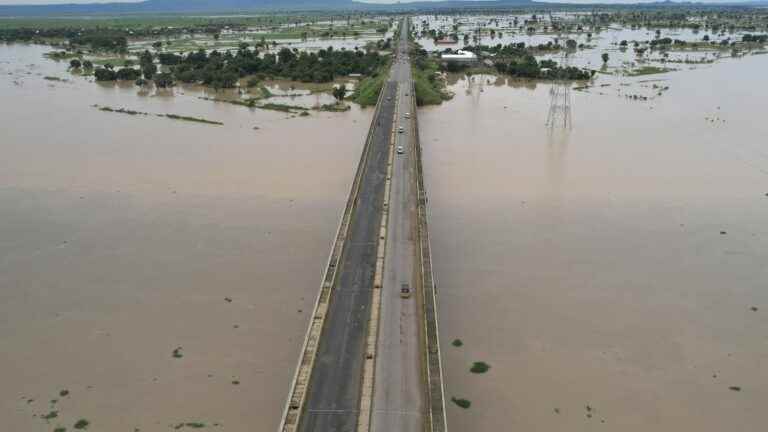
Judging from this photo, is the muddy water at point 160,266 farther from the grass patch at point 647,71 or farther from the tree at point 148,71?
the grass patch at point 647,71

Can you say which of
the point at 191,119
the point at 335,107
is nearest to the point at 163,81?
the point at 191,119

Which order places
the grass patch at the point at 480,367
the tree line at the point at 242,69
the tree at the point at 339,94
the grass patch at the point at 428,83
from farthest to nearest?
the tree line at the point at 242,69 < the tree at the point at 339,94 < the grass patch at the point at 428,83 < the grass patch at the point at 480,367

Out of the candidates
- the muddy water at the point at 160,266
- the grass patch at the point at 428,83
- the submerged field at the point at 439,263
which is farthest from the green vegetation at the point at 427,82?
the muddy water at the point at 160,266

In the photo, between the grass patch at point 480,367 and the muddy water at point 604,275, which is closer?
the muddy water at point 604,275

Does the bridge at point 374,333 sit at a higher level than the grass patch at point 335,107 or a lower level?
lower

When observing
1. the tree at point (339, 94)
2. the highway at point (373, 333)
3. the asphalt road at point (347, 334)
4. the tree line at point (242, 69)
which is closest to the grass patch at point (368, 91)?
the tree at point (339, 94)

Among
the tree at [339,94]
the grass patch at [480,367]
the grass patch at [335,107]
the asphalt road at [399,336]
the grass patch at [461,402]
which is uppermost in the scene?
the tree at [339,94]

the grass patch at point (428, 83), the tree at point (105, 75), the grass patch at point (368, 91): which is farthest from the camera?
the tree at point (105, 75)

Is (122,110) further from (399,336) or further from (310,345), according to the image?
(399,336)
